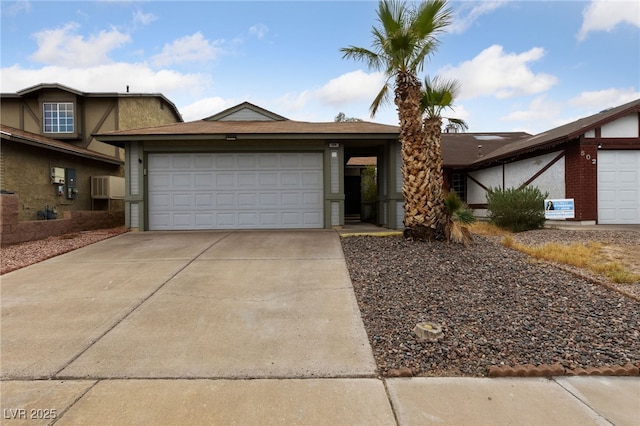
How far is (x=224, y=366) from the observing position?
3402mm

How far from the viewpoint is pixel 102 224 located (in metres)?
12.9

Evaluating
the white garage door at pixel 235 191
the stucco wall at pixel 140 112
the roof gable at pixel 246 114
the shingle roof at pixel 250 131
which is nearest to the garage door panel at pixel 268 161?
the white garage door at pixel 235 191

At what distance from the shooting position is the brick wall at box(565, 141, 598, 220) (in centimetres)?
1185

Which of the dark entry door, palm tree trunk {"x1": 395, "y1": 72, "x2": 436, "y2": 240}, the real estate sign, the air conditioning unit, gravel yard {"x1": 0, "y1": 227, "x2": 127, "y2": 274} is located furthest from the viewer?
the dark entry door

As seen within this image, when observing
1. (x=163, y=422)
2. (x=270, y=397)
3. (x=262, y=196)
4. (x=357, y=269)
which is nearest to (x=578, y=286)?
(x=357, y=269)

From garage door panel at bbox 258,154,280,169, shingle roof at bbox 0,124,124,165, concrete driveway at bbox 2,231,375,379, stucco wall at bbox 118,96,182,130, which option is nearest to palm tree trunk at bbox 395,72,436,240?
concrete driveway at bbox 2,231,375,379

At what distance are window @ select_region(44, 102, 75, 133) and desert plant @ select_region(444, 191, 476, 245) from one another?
17.5m

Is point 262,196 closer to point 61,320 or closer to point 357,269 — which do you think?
point 357,269

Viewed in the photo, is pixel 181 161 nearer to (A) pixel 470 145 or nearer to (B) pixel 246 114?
(B) pixel 246 114

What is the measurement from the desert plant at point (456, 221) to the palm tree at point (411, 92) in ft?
1.15

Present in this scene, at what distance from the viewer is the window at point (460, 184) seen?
18.8m

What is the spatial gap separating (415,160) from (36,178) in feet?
41.3

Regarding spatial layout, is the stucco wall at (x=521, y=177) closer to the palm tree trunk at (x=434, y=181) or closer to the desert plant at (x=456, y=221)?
the desert plant at (x=456, y=221)

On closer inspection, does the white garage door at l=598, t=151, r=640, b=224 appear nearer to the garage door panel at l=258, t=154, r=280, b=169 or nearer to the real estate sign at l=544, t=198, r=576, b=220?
the real estate sign at l=544, t=198, r=576, b=220
